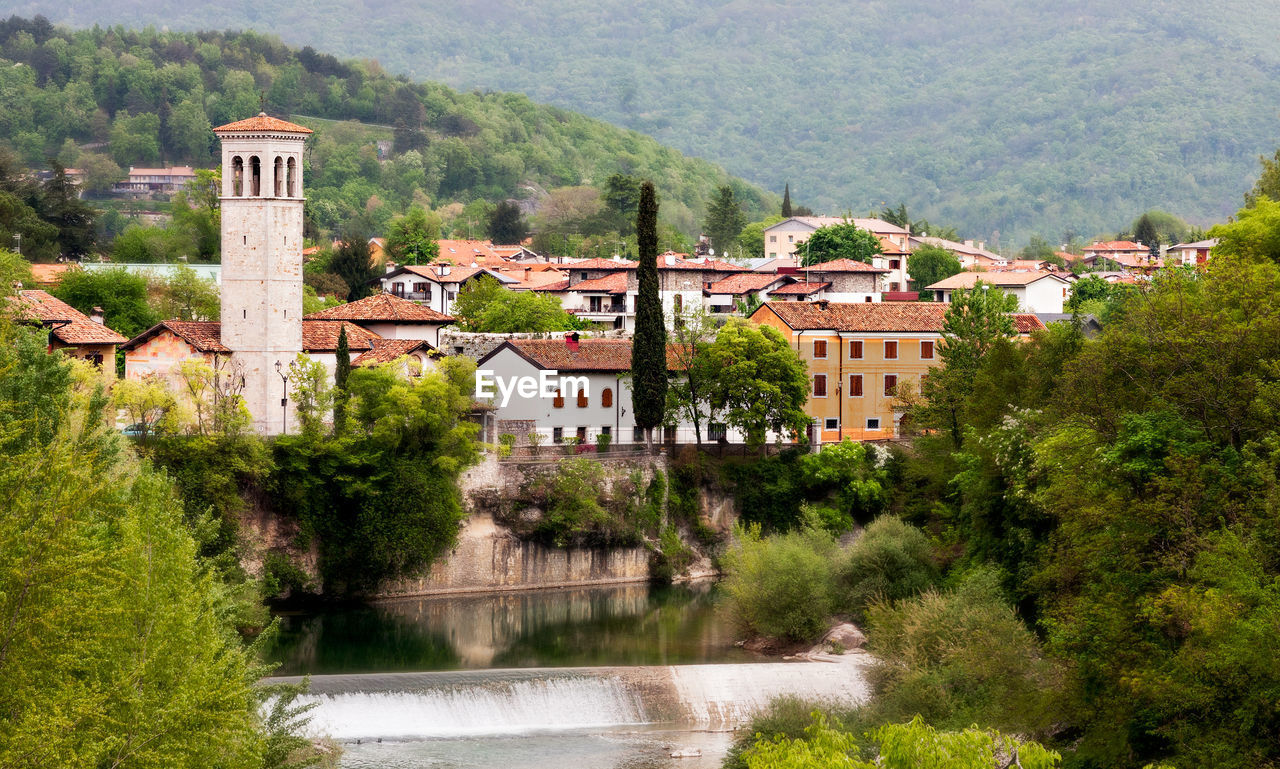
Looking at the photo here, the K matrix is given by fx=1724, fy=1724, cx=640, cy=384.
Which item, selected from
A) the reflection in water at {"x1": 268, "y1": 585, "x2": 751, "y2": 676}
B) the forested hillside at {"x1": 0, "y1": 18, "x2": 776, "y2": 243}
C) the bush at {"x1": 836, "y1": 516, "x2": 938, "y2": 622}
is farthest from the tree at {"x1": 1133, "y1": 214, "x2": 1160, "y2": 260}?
the bush at {"x1": 836, "y1": 516, "x2": 938, "y2": 622}

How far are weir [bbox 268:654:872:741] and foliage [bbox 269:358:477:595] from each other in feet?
37.8

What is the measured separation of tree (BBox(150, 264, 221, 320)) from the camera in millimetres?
66688

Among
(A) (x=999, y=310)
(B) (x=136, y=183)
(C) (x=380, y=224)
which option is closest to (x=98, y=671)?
(A) (x=999, y=310)

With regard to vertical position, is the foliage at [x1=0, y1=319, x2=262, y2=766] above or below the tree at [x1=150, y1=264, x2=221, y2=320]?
below

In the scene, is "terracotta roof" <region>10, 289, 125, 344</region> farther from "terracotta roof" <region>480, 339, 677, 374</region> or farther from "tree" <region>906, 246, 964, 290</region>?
"tree" <region>906, 246, 964, 290</region>

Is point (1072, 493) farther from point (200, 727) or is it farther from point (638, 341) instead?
point (638, 341)

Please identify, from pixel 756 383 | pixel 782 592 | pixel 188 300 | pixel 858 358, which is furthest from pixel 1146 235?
pixel 782 592

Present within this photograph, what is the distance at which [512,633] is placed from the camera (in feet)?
150

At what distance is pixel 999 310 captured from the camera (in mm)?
60312

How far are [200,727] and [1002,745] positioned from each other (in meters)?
10.3

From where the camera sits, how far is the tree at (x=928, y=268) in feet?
337

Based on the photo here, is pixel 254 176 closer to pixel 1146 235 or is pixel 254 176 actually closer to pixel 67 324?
pixel 67 324

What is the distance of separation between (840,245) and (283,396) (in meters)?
50.5

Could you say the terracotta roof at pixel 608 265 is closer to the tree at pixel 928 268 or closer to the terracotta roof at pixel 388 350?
the tree at pixel 928 268
